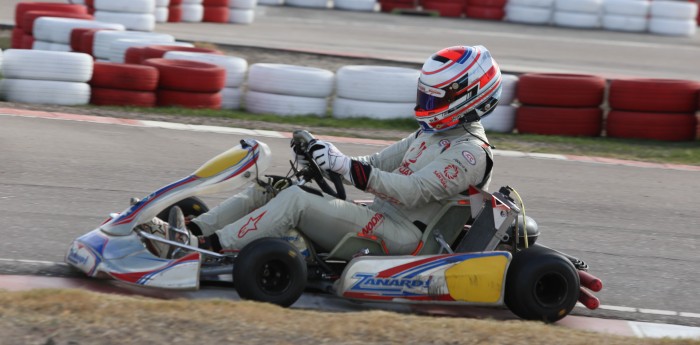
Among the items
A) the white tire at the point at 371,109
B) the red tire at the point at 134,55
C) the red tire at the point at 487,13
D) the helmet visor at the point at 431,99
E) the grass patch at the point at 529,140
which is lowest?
the grass patch at the point at 529,140

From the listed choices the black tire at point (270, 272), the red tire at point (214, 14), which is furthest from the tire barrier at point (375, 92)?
the red tire at point (214, 14)

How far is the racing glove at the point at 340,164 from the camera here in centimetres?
488

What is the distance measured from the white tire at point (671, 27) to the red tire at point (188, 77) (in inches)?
503

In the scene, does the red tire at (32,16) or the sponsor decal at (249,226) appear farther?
the red tire at (32,16)

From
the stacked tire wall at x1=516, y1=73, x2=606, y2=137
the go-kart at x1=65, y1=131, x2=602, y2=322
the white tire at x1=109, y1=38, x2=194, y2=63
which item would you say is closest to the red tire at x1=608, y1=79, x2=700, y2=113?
the stacked tire wall at x1=516, y1=73, x2=606, y2=137

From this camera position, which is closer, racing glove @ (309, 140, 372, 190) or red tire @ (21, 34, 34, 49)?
racing glove @ (309, 140, 372, 190)

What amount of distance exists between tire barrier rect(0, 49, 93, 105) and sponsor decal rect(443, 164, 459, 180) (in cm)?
574

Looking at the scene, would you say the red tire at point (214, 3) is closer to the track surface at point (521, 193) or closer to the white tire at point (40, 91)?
the white tire at point (40, 91)

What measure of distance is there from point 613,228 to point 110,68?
17.2 ft

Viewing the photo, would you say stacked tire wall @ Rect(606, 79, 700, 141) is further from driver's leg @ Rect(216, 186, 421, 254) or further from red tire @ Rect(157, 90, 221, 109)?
driver's leg @ Rect(216, 186, 421, 254)

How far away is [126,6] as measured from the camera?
14680mm

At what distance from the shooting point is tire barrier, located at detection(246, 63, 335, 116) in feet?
33.9

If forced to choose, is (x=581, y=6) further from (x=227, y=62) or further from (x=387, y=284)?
(x=387, y=284)

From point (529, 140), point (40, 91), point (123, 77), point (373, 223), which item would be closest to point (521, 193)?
point (529, 140)
